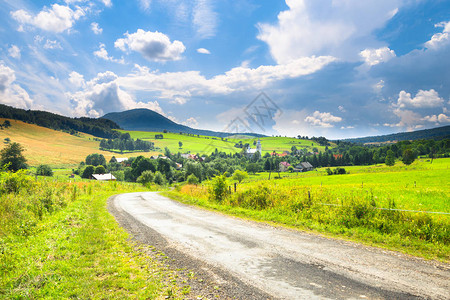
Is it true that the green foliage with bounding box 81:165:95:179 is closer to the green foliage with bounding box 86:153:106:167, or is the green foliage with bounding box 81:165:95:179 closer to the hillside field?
the hillside field

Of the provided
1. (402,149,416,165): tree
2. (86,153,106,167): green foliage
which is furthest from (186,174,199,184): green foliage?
(402,149,416,165): tree

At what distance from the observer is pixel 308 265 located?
19.2 feet

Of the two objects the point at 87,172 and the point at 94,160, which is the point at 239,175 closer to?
the point at 87,172

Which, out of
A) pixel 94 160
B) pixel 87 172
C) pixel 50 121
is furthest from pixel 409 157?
pixel 50 121

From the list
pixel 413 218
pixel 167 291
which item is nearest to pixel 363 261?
pixel 413 218

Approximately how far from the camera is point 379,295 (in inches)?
171

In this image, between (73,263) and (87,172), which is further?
(87,172)

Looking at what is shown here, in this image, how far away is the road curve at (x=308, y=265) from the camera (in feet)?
14.9

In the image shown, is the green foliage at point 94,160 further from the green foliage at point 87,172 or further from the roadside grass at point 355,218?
the roadside grass at point 355,218

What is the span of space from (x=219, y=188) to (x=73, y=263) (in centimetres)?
1288

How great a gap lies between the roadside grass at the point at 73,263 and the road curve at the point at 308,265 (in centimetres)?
132

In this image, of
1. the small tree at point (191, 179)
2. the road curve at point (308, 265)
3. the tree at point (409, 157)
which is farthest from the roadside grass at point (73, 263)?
the tree at point (409, 157)

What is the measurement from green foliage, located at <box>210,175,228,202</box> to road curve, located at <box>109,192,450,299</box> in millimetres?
8462

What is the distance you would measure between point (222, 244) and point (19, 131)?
186511mm
